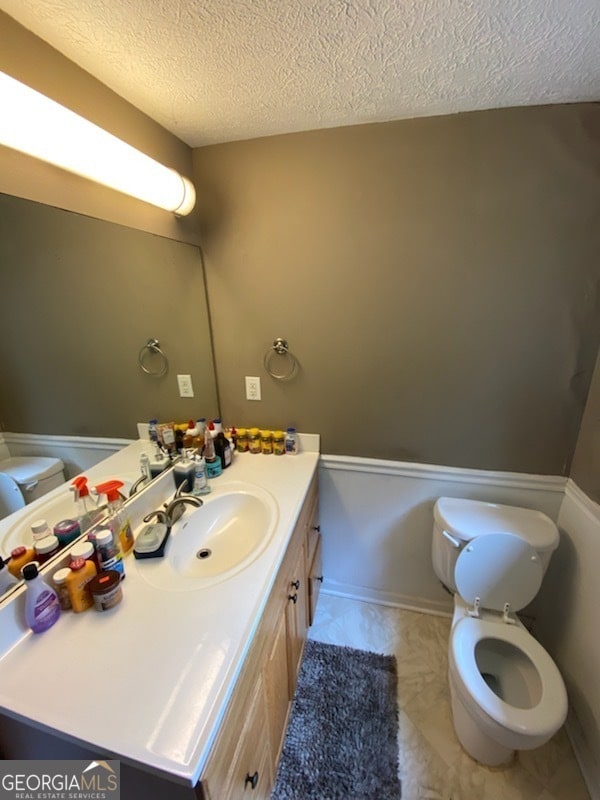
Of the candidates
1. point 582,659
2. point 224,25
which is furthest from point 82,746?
point 582,659

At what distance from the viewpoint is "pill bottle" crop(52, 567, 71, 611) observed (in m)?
0.80

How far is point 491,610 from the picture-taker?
139cm

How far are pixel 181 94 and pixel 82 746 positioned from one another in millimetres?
1683

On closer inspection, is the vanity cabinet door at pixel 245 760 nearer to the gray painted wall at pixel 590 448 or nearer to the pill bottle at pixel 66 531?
the pill bottle at pixel 66 531

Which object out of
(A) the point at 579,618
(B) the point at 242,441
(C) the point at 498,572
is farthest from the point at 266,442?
(A) the point at 579,618

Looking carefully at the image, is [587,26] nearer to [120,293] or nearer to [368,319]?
[368,319]

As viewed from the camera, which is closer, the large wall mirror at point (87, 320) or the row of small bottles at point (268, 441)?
the large wall mirror at point (87, 320)

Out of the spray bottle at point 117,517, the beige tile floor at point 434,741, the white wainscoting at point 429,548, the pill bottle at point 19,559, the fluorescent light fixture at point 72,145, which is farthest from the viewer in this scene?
the white wainscoting at point 429,548

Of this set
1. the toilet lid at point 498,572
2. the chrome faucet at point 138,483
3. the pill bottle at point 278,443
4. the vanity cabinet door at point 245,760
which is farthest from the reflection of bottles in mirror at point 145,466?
the toilet lid at point 498,572

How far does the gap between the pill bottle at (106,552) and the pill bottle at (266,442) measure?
84 cm

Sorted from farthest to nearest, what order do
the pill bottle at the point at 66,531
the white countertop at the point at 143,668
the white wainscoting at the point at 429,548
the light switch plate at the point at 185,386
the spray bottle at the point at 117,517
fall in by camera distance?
the light switch plate at the point at 185,386
the white wainscoting at the point at 429,548
the spray bottle at the point at 117,517
the pill bottle at the point at 66,531
the white countertop at the point at 143,668

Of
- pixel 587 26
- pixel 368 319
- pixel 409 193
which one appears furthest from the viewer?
pixel 368 319

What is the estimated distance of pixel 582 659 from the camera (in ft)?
4.12

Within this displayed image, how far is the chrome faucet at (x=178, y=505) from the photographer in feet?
3.79
